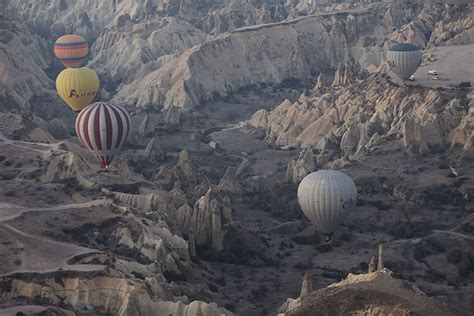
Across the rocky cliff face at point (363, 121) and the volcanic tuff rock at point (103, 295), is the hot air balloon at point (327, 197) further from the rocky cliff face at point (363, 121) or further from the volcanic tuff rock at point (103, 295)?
the volcanic tuff rock at point (103, 295)

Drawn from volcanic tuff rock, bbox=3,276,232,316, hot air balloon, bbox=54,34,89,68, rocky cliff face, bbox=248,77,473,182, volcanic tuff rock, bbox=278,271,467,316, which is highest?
hot air balloon, bbox=54,34,89,68

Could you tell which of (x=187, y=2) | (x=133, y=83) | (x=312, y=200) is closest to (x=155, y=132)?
(x=133, y=83)

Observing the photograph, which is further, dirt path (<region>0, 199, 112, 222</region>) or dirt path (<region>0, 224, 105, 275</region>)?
dirt path (<region>0, 199, 112, 222</region>)

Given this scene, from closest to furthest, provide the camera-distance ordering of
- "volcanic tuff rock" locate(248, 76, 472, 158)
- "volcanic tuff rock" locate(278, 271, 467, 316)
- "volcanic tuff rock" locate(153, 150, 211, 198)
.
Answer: "volcanic tuff rock" locate(278, 271, 467, 316) < "volcanic tuff rock" locate(153, 150, 211, 198) < "volcanic tuff rock" locate(248, 76, 472, 158)

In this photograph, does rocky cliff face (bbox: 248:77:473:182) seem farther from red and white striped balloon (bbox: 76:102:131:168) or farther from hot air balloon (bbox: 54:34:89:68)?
hot air balloon (bbox: 54:34:89:68)

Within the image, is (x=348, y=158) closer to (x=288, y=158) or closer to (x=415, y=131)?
(x=415, y=131)

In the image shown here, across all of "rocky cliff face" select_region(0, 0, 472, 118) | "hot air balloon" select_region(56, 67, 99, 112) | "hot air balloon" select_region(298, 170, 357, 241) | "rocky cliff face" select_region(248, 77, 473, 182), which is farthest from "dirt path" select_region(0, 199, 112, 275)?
"rocky cliff face" select_region(0, 0, 472, 118)
